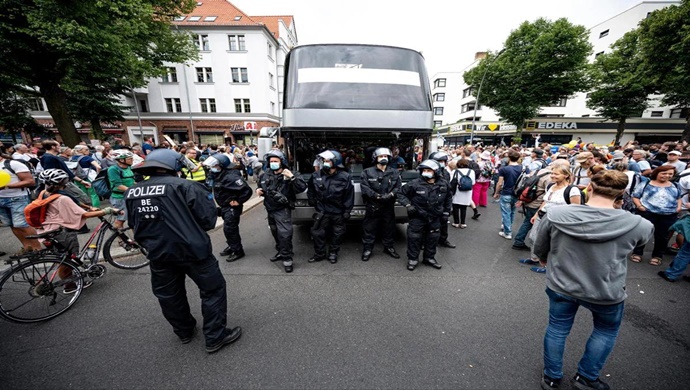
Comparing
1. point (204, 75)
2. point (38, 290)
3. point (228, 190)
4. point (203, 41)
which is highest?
point (203, 41)

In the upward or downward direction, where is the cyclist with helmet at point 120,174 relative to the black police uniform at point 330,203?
upward

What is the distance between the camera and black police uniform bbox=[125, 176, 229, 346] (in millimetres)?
2227

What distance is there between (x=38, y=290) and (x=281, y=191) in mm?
3098

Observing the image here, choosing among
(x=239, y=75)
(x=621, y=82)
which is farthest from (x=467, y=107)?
(x=239, y=75)

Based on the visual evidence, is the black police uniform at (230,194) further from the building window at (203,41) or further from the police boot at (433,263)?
the building window at (203,41)

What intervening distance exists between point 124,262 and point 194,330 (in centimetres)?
263

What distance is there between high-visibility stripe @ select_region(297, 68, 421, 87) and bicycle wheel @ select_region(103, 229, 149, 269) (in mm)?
3982

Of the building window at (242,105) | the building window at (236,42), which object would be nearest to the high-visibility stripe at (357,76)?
the building window at (242,105)

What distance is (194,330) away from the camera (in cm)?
279

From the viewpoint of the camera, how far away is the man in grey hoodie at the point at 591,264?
1774 mm

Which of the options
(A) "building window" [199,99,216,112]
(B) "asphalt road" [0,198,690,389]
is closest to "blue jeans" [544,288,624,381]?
(B) "asphalt road" [0,198,690,389]

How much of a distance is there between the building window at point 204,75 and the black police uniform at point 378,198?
92.1 ft

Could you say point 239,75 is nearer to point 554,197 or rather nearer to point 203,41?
point 203,41

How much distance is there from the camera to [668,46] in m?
16.4
